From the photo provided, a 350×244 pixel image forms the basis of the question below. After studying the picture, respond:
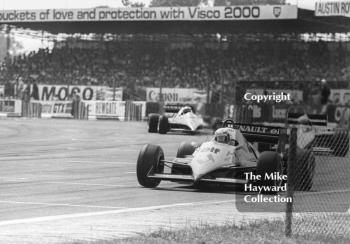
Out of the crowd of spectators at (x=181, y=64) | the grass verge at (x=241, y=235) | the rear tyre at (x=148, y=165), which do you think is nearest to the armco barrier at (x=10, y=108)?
the crowd of spectators at (x=181, y=64)

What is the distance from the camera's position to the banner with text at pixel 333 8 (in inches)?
1684

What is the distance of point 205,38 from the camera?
61.7m

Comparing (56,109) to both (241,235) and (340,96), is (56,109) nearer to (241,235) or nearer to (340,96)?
(340,96)

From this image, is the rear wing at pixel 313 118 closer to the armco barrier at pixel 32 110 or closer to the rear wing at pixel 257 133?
the rear wing at pixel 257 133

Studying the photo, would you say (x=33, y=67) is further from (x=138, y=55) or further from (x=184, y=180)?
(x=184, y=180)

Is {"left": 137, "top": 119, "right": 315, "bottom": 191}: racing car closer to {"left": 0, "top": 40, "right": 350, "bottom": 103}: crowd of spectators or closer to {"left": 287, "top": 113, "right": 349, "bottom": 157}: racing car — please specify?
{"left": 287, "top": 113, "right": 349, "bottom": 157}: racing car

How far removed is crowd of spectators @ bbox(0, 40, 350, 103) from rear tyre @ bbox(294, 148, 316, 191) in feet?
100

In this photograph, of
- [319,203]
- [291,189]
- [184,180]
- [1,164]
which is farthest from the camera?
[1,164]

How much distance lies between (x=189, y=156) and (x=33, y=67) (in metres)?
50.8

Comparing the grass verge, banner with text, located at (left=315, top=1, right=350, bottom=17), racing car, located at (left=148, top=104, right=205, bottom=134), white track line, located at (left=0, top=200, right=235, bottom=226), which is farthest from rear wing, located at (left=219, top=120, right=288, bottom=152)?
banner with text, located at (left=315, top=1, right=350, bottom=17)

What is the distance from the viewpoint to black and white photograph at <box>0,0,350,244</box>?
33.8 feet

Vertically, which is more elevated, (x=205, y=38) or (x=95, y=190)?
(x=205, y=38)

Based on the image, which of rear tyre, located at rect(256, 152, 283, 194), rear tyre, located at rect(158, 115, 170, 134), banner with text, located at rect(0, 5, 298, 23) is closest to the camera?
rear tyre, located at rect(256, 152, 283, 194)

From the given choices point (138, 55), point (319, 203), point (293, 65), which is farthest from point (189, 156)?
point (138, 55)
